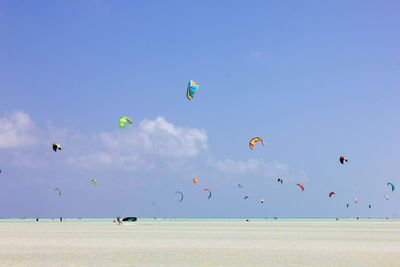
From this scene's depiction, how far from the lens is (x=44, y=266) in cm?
1650

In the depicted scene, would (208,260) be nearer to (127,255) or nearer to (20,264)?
(127,255)

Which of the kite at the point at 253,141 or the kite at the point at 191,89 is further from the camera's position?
the kite at the point at 253,141

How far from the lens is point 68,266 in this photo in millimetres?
16484

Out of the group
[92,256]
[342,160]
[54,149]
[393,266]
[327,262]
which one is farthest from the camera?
[342,160]

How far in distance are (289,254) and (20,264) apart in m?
10.7


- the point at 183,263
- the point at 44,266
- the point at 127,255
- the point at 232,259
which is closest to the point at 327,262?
the point at 232,259

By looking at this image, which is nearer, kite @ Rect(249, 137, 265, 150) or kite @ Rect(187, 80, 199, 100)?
kite @ Rect(187, 80, 199, 100)

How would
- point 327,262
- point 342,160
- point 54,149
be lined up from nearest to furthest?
1. point 327,262
2. point 54,149
3. point 342,160

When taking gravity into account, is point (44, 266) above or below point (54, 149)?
below

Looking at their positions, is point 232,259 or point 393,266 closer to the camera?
point 393,266

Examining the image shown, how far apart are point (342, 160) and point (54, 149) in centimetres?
2693

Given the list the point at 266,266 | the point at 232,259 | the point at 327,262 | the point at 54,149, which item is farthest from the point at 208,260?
the point at 54,149

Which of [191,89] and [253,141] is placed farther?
[253,141]

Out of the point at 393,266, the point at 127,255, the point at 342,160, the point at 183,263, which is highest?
the point at 342,160
